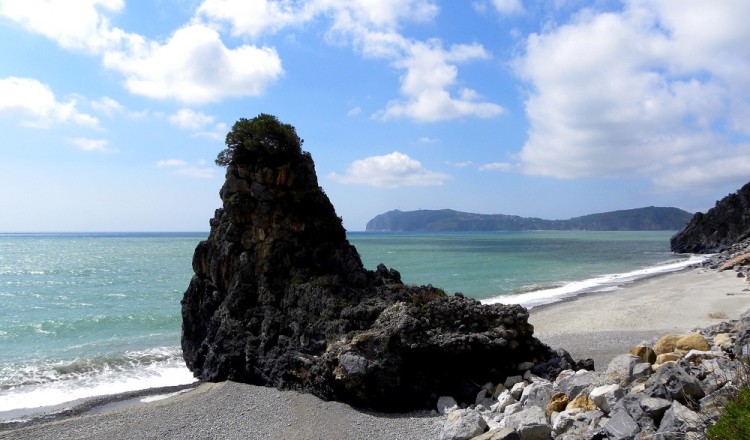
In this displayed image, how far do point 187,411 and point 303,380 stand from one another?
334 cm

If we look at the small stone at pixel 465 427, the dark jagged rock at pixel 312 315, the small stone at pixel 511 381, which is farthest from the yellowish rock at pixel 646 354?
the small stone at pixel 465 427

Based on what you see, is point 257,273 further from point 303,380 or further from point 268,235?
point 303,380

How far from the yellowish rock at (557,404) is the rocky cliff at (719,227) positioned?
82.7 m

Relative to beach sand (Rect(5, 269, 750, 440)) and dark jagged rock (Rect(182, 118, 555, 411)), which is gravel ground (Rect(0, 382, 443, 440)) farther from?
dark jagged rock (Rect(182, 118, 555, 411))

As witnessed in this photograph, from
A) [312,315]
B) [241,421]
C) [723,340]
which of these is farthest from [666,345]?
[241,421]

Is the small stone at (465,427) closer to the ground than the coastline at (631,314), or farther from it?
farther from it

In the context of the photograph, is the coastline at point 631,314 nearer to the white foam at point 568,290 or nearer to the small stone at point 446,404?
the white foam at point 568,290

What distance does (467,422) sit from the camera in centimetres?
1109

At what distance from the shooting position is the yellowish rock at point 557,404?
36.1 ft

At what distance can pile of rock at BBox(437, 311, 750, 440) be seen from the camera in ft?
27.4

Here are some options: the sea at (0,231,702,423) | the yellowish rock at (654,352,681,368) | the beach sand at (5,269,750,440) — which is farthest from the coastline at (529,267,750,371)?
the yellowish rock at (654,352,681,368)

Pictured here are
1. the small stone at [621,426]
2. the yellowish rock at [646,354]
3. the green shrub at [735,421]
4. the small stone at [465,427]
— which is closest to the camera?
the green shrub at [735,421]

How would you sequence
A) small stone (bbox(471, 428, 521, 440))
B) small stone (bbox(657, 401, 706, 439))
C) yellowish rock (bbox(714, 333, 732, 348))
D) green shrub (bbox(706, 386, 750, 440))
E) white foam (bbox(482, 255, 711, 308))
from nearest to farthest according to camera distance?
1. green shrub (bbox(706, 386, 750, 440))
2. small stone (bbox(657, 401, 706, 439))
3. small stone (bbox(471, 428, 521, 440))
4. yellowish rock (bbox(714, 333, 732, 348))
5. white foam (bbox(482, 255, 711, 308))

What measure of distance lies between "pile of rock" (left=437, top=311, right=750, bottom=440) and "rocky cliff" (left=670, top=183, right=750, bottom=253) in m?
80.8
